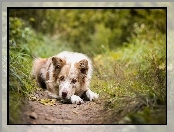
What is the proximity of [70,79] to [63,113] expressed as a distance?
0.47 meters

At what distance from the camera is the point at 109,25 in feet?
31.3

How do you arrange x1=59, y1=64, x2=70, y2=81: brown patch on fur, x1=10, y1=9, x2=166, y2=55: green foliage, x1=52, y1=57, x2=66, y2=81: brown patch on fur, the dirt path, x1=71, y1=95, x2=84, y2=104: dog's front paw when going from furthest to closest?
x1=10, y1=9, x2=166, y2=55: green foliage, x1=52, y1=57, x2=66, y2=81: brown patch on fur, x1=59, y1=64, x2=70, y2=81: brown patch on fur, x1=71, y1=95, x2=84, y2=104: dog's front paw, the dirt path

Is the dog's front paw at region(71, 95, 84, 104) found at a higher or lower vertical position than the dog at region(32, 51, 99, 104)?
lower

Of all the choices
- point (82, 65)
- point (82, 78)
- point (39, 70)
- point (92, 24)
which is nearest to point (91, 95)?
point (82, 78)

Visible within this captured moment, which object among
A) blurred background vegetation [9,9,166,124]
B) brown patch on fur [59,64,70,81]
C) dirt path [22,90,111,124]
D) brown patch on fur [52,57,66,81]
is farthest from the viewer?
brown patch on fur [52,57,66,81]

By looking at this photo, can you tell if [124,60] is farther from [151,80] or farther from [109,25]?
[109,25]

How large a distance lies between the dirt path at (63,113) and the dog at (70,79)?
109 millimetres

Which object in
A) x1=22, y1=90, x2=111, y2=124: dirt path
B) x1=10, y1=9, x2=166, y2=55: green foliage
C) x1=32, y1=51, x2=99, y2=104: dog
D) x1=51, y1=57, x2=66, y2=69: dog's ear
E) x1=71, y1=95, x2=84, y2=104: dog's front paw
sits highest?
x1=10, y1=9, x2=166, y2=55: green foliage

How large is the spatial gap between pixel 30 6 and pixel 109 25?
4.56 m

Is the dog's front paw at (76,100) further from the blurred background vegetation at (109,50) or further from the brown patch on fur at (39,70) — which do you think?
the brown patch on fur at (39,70)

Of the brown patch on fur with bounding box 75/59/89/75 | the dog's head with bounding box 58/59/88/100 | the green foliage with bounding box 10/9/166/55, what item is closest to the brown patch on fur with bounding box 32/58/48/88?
the dog's head with bounding box 58/59/88/100

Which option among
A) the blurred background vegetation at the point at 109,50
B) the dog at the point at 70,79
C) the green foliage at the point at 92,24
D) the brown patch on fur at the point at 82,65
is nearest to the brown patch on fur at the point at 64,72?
the dog at the point at 70,79

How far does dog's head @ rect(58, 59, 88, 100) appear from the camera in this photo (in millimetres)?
4878

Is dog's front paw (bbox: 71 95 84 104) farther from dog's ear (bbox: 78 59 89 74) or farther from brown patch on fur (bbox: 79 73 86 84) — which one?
dog's ear (bbox: 78 59 89 74)
